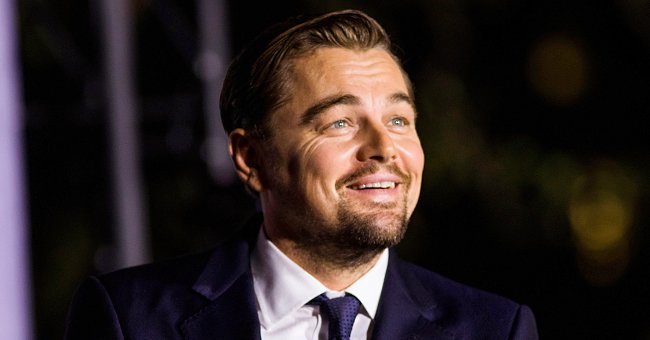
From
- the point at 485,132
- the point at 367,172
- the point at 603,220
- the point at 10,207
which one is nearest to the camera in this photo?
the point at 367,172

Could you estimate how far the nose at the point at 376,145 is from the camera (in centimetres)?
209

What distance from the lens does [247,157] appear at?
2326 millimetres

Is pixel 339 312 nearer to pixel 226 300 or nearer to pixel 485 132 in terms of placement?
pixel 226 300

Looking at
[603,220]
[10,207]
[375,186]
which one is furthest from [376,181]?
[603,220]

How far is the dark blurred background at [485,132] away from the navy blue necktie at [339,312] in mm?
2282

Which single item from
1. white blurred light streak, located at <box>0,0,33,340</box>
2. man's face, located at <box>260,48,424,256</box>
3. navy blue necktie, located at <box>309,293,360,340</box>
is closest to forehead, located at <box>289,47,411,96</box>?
man's face, located at <box>260,48,424,256</box>

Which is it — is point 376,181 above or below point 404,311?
above

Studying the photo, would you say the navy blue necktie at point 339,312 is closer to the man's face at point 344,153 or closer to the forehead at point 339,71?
the man's face at point 344,153

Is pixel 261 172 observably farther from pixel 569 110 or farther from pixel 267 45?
pixel 569 110

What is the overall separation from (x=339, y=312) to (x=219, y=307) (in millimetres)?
257

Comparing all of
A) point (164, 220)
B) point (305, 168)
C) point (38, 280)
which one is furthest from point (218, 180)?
point (305, 168)

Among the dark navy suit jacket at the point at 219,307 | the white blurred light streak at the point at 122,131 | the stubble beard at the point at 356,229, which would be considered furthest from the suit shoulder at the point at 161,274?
the white blurred light streak at the point at 122,131

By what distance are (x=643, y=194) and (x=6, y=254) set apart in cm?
293

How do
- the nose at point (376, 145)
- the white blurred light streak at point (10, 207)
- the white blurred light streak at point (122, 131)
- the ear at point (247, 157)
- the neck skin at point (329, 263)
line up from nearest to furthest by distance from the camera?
1. the nose at point (376, 145)
2. the neck skin at point (329, 263)
3. the ear at point (247, 157)
4. the white blurred light streak at point (10, 207)
5. the white blurred light streak at point (122, 131)
